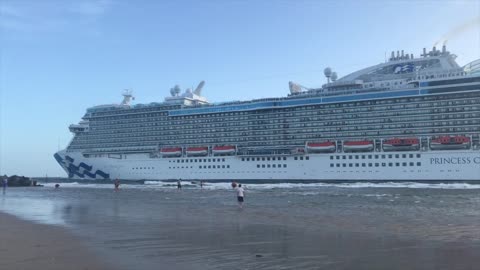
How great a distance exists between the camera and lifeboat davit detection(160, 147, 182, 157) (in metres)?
69.7

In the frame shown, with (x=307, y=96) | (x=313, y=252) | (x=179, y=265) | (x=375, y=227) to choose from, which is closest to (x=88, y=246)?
(x=179, y=265)

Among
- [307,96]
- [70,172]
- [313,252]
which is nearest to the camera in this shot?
[313,252]

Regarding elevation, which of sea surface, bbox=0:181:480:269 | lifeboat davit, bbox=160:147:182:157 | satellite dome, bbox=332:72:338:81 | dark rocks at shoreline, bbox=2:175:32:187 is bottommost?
dark rocks at shoreline, bbox=2:175:32:187

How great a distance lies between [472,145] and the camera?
5178 cm

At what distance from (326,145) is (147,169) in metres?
28.6

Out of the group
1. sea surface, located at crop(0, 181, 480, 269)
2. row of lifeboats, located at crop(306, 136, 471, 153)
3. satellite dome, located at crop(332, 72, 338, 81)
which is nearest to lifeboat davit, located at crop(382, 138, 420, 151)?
row of lifeboats, located at crop(306, 136, 471, 153)

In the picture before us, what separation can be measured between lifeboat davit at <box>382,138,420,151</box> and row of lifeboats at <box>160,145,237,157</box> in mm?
21501

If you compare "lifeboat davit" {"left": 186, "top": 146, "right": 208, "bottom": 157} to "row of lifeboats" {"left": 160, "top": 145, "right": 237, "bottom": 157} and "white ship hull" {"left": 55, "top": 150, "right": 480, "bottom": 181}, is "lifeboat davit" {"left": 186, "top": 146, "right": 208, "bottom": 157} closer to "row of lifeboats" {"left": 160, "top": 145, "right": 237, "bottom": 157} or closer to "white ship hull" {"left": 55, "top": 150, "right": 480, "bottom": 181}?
"row of lifeboats" {"left": 160, "top": 145, "right": 237, "bottom": 157}

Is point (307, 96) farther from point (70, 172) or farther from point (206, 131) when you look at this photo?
point (70, 172)

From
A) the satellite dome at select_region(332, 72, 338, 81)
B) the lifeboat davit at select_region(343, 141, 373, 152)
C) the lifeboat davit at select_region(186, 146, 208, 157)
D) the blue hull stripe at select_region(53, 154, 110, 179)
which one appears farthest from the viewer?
the blue hull stripe at select_region(53, 154, 110, 179)

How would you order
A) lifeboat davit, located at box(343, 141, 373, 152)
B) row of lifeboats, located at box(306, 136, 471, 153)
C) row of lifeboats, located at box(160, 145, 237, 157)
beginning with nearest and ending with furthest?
row of lifeboats, located at box(306, 136, 471, 153) → lifeboat davit, located at box(343, 141, 373, 152) → row of lifeboats, located at box(160, 145, 237, 157)

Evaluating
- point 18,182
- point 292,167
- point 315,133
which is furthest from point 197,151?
point 18,182

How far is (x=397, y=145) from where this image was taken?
55.7 m

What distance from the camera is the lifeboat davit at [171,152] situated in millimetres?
69688
